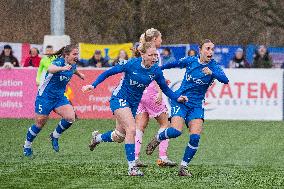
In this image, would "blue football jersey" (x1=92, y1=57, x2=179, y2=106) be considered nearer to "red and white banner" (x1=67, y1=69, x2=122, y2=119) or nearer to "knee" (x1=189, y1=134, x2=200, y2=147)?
"knee" (x1=189, y1=134, x2=200, y2=147)

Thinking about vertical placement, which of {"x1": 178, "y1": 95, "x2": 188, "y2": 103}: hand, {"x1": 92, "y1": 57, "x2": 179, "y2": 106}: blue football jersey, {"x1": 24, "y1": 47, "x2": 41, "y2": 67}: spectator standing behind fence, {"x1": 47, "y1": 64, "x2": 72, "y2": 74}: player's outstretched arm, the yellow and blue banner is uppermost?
the yellow and blue banner

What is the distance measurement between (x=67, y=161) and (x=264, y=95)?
32.5 feet

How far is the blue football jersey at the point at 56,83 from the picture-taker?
16.8m

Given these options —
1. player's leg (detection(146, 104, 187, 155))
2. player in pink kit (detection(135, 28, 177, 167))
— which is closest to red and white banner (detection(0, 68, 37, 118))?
player in pink kit (detection(135, 28, 177, 167))

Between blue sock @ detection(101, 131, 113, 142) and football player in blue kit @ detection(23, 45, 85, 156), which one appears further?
football player in blue kit @ detection(23, 45, 85, 156)

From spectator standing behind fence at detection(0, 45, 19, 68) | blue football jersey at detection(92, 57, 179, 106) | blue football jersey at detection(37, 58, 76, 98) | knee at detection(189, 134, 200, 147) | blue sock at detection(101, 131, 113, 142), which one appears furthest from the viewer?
spectator standing behind fence at detection(0, 45, 19, 68)

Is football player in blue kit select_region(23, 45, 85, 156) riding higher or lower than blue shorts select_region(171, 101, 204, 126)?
higher

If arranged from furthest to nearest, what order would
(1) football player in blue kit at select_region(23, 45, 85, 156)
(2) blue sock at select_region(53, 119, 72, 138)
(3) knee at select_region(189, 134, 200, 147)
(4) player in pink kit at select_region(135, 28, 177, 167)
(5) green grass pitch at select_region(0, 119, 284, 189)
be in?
(2) blue sock at select_region(53, 119, 72, 138)
(1) football player in blue kit at select_region(23, 45, 85, 156)
(4) player in pink kit at select_region(135, 28, 177, 167)
(3) knee at select_region(189, 134, 200, 147)
(5) green grass pitch at select_region(0, 119, 284, 189)

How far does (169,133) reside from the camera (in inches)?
573

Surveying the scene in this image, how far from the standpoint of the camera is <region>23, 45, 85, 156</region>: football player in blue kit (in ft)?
54.4

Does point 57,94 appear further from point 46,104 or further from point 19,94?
point 19,94

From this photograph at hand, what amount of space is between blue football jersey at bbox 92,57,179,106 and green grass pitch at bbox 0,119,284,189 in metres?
1.08

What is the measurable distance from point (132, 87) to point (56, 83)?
9.17ft

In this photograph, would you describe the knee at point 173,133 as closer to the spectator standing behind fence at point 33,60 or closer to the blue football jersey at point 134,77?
the blue football jersey at point 134,77
